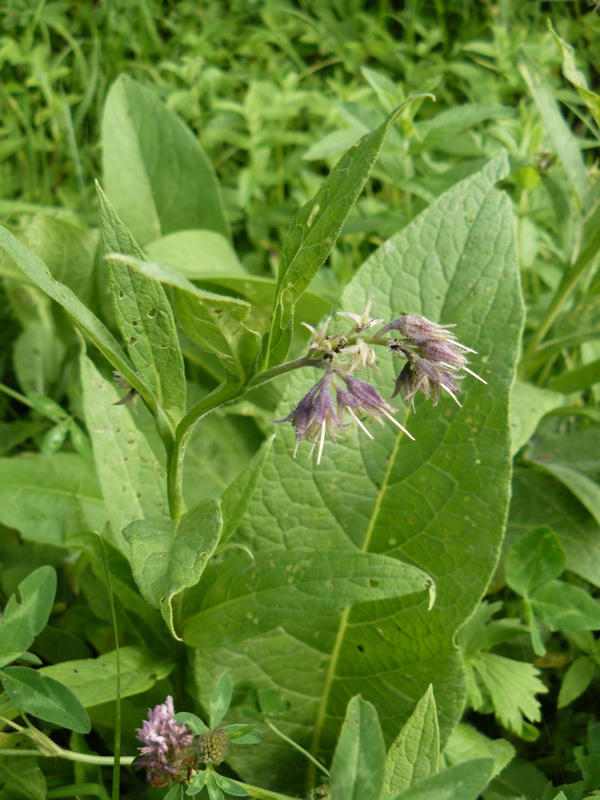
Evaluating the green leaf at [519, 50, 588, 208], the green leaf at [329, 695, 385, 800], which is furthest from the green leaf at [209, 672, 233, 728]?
the green leaf at [519, 50, 588, 208]

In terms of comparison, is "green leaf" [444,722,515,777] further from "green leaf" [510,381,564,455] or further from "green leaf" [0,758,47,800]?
"green leaf" [0,758,47,800]

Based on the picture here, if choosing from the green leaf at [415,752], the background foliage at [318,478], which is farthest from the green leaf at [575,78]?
the green leaf at [415,752]

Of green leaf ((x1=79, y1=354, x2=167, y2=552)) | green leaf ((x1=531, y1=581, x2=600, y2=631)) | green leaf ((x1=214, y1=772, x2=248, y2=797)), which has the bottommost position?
green leaf ((x1=531, y1=581, x2=600, y2=631))

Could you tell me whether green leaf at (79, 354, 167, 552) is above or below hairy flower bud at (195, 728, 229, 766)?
above

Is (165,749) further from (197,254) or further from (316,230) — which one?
(197,254)

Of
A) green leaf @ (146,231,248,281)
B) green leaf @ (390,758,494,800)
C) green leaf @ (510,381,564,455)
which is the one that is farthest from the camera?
green leaf @ (146,231,248,281)

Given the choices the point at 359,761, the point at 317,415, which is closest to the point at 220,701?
the point at 359,761

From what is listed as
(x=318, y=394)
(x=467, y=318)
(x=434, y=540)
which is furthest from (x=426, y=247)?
(x=318, y=394)
